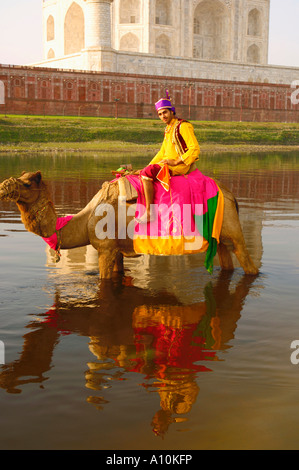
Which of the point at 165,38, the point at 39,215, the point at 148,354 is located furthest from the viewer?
the point at 165,38

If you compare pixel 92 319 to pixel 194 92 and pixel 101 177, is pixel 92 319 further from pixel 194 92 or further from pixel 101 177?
pixel 194 92

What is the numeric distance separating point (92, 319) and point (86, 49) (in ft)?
146

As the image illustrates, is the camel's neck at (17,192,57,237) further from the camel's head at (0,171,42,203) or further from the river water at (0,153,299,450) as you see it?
the river water at (0,153,299,450)

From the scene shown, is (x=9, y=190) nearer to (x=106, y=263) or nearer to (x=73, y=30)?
(x=106, y=263)

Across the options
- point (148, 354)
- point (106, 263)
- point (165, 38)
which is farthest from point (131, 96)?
point (148, 354)

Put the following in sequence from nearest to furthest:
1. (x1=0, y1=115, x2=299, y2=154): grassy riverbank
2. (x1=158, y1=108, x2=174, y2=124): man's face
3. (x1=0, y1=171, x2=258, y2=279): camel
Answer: (x1=0, y1=171, x2=258, y2=279): camel
(x1=158, y1=108, x2=174, y2=124): man's face
(x1=0, y1=115, x2=299, y2=154): grassy riverbank

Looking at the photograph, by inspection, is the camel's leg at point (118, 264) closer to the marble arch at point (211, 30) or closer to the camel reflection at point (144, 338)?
the camel reflection at point (144, 338)

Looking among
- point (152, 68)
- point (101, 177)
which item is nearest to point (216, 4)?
point (152, 68)

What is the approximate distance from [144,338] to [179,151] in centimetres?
185

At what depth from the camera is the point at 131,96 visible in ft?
138

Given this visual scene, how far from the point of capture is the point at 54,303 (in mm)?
4777

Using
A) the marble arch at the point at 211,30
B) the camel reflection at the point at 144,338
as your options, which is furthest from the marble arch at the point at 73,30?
the camel reflection at the point at 144,338

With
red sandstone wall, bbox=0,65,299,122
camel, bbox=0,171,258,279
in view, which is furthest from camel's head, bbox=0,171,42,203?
red sandstone wall, bbox=0,65,299,122

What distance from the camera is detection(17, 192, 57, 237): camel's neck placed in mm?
5008
